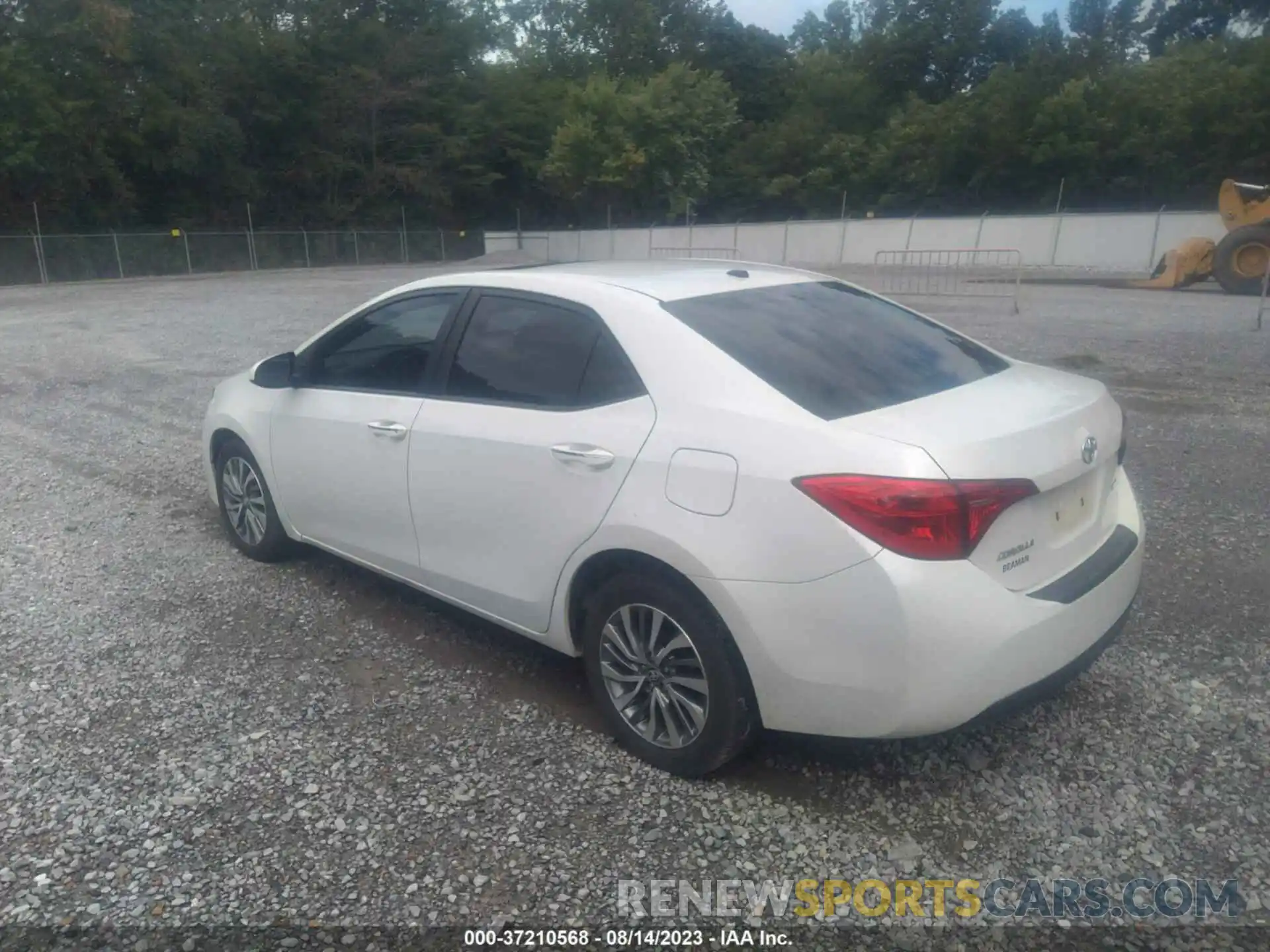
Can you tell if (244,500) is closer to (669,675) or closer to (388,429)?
(388,429)

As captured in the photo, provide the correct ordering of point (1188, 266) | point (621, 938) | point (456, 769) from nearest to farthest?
point (621, 938)
point (456, 769)
point (1188, 266)

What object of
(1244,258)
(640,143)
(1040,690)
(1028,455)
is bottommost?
(1040,690)

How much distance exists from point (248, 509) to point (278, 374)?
2.98 ft

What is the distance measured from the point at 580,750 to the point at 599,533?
2.64 ft

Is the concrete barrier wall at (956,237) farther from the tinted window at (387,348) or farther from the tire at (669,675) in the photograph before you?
the tire at (669,675)

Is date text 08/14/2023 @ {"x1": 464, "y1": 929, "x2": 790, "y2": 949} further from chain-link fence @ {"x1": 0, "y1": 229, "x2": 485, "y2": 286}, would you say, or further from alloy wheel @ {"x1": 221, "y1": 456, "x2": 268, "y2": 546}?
chain-link fence @ {"x1": 0, "y1": 229, "x2": 485, "y2": 286}

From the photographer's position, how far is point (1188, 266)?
844 inches

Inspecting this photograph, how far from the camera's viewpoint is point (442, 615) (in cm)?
462

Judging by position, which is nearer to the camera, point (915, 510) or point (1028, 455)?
point (915, 510)

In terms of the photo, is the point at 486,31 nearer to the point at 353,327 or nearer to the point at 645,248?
the point at 645,248

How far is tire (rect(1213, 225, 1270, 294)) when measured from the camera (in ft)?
64.8

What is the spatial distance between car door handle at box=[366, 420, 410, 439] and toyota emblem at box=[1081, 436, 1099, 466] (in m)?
2.47

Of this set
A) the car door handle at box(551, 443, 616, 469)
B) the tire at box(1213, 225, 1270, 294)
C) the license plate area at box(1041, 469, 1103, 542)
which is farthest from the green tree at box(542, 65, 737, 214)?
the license plate area at box(1041, 469, 1103, 542)

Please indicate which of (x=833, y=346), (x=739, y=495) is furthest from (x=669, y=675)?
(x=833, y=346)
